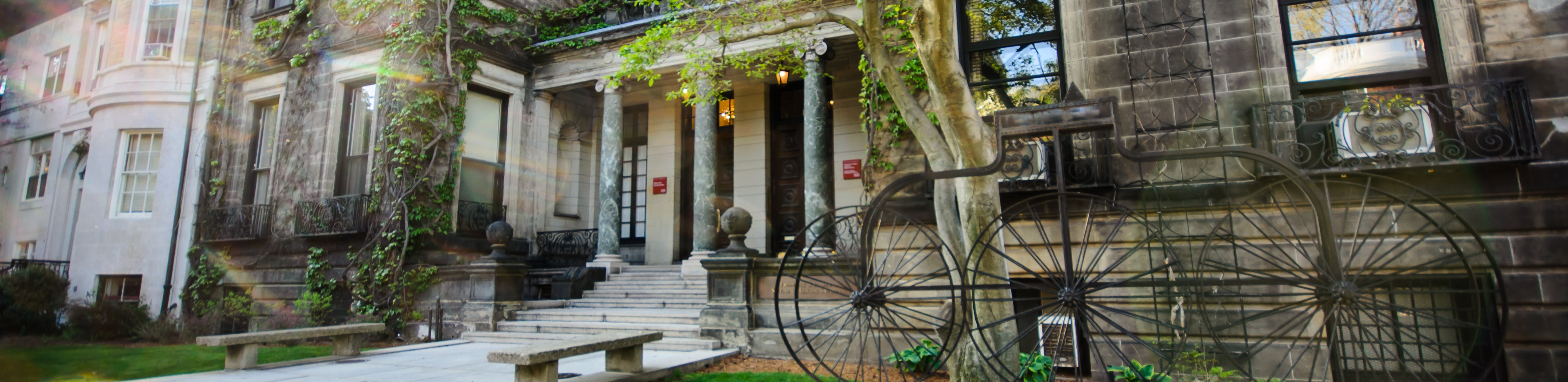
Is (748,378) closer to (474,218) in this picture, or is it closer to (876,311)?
(876,311)

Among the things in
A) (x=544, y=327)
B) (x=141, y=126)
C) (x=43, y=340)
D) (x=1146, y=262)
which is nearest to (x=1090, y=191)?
(x=1146, y=262)

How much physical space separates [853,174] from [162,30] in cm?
1471

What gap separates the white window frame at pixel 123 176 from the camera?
48.9ft

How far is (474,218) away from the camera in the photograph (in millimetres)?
12930

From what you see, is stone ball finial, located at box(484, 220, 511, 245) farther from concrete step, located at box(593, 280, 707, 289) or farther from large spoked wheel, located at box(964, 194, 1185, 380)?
large spoked wheel, located at box(964, 194, 1185, 380)

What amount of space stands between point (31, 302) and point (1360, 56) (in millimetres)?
20116

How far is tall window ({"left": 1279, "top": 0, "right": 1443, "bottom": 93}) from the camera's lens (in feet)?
23.1

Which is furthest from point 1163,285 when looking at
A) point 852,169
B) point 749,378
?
point 852,169

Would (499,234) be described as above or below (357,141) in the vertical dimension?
below

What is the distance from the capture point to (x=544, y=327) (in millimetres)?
10305

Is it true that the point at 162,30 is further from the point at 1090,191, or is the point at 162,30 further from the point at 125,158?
the point at 1090,191

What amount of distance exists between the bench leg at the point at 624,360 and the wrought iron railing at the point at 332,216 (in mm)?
7614

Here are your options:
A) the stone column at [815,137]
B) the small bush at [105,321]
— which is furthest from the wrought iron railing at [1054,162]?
the small bush at [105,321]

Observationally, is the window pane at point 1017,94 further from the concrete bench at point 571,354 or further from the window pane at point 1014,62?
the concrete bench at point 571,354
